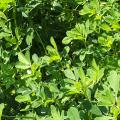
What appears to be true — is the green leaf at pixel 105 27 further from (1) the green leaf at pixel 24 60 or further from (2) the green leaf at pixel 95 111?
(2) the green leaf at pixel 95 111

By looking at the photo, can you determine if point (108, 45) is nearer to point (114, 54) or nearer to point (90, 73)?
point (114, 54)

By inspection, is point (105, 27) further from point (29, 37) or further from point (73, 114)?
point (73, 114)

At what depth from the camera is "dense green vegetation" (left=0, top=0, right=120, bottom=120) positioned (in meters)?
1.59

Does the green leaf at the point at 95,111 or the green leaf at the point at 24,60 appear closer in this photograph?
the green leaf at the point at 95,111

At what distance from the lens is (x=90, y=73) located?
174 centimetres

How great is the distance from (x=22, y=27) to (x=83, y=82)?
2.67ft

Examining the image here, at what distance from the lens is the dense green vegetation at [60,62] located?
1.59 m

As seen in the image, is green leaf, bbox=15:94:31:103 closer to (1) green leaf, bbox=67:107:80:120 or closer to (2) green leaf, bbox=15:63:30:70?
(2) green leaf, bbox=15:63:30:70

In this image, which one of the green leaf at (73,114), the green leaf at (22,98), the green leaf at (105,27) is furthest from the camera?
the green leaf at (105,27)

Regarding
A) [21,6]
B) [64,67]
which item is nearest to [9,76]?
[64,67]

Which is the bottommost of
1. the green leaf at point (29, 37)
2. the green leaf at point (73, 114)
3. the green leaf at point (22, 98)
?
the green leaf at point (73, 114)

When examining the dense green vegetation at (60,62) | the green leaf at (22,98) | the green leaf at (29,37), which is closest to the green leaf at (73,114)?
the dense green vegetation at (60,62)

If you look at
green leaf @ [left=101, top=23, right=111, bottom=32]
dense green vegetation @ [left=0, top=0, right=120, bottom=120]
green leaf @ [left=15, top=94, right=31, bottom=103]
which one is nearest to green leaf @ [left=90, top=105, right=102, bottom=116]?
dense green vegetation @ [left=0, top=0, right=120, bottom=120]

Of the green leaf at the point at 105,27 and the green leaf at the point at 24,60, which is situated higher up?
the green leaf at the point at 105,27
